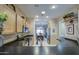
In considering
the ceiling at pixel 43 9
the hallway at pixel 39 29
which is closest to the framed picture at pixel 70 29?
the hallway at pixel 39 29

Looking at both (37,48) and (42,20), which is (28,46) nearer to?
(37,48)

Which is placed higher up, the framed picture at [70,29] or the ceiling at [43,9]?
the ceiling at [43,9]

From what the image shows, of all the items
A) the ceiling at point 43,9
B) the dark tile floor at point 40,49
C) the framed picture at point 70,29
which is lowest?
the dark tile floor at point 40,49

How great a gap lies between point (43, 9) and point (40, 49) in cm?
67

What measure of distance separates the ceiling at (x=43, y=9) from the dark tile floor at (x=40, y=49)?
0.51 m

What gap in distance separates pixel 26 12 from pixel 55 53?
33.2 inches

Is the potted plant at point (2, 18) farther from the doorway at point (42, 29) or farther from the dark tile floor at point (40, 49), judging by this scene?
the doorway at point (42, 29)

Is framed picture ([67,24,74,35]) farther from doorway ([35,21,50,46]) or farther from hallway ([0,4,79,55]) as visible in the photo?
doorway ([35,21,50,46])

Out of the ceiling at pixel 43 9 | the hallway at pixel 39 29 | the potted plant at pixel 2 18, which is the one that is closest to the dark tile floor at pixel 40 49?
the hallway at pixel 39 29

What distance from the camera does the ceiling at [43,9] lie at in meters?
1.90

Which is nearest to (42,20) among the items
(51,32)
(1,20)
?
(51,32)

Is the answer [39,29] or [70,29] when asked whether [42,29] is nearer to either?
[39,29]

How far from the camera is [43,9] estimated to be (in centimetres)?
195

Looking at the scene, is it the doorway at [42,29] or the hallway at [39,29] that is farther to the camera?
the doorway at [42,29]
